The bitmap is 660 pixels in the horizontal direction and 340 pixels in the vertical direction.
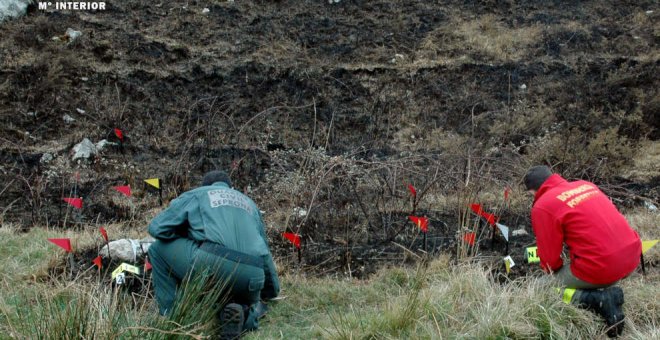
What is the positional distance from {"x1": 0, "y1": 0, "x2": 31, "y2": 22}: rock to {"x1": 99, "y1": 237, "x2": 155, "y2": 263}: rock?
326 inches

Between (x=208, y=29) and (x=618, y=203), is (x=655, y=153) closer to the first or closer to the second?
(x=618, y=203)

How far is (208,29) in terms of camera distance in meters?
12.1

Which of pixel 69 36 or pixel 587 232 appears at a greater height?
pixel 587 232

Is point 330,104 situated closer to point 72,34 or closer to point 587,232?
point 72,34

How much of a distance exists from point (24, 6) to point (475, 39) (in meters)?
8.56

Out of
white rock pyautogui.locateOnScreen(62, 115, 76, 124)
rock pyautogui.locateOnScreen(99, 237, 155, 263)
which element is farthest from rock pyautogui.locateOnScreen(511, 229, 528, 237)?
white rock pyautogui.locateOnScreen(62, 115, 76, 124)

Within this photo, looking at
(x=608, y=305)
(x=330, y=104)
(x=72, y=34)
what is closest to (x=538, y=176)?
(x=608, y=305)

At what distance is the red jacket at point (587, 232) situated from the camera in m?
3.98

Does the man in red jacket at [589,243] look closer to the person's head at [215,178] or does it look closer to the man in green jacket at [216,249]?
the man in green jacket at [216,249]

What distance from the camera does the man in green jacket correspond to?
13.0 ft

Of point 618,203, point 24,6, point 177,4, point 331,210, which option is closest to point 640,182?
point 618,203

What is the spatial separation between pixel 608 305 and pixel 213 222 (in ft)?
8.41

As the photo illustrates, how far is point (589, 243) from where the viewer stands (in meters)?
4.00

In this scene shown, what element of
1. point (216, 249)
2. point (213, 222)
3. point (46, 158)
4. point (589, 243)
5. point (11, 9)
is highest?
point (589, 243)
